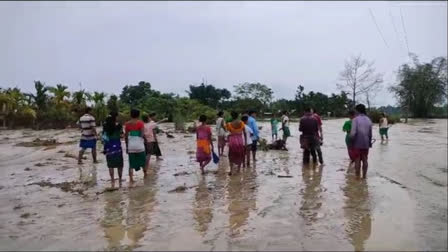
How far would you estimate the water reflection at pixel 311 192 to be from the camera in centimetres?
739

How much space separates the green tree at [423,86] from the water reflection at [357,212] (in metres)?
51.5

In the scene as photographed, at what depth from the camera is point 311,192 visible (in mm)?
9266

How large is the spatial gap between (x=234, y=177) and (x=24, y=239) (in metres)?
5.53

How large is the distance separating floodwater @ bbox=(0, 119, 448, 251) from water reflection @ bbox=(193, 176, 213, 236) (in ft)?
0.05

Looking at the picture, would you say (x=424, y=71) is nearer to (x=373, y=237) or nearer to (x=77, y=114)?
(x=77, y=114)

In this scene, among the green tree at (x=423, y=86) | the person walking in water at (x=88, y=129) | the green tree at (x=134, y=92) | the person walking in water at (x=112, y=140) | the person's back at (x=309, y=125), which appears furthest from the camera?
the green tree at (x=423, y=86)

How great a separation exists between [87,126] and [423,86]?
52680 mm

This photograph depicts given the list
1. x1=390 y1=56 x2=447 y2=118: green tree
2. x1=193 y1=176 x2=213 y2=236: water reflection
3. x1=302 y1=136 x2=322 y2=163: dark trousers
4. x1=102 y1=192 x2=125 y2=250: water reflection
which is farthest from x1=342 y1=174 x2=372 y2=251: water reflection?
x1=390 y1=56 x2=447 y2=118: green tree

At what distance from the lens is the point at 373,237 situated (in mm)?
6113

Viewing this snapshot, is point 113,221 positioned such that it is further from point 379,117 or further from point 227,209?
point 379,117

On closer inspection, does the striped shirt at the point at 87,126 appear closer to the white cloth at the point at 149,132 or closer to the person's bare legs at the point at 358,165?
the white cloth at the point at 149,132

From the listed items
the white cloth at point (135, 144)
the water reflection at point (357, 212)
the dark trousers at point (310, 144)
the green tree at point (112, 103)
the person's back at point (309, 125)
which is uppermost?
the green tree at point (112, 103)

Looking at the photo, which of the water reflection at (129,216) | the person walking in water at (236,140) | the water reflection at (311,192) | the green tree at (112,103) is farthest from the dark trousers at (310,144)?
the green tree at (112,103)

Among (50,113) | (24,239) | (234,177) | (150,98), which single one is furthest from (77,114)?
(24,239)
